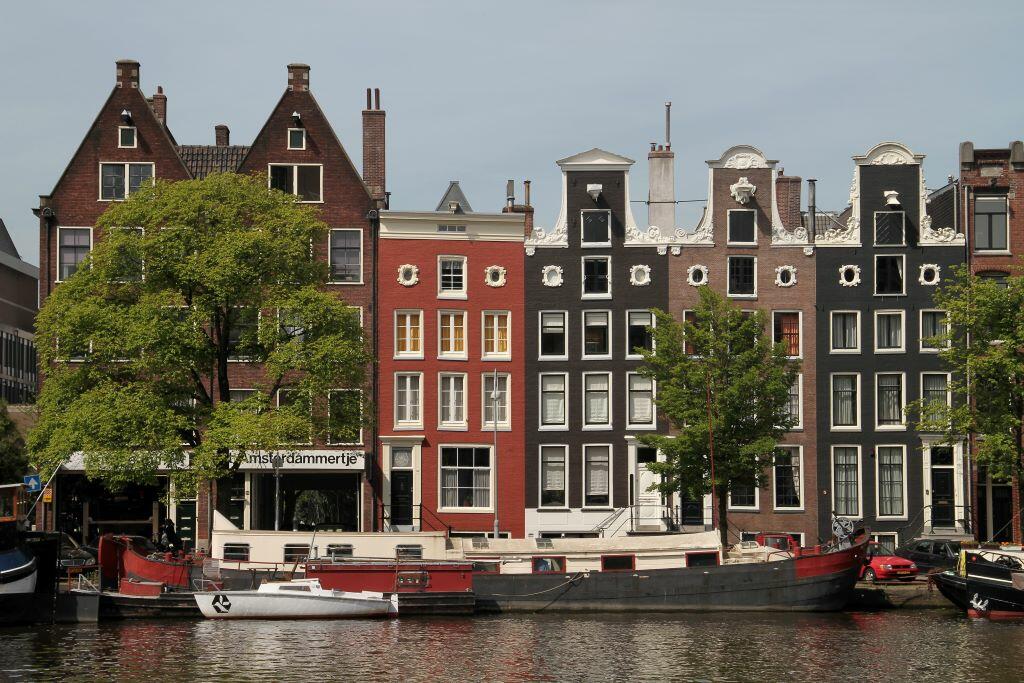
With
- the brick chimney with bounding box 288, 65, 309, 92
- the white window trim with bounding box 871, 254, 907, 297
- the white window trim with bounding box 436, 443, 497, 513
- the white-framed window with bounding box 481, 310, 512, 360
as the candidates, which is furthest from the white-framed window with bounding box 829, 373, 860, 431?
the brick chimney with bounding box 288, 65, 309, 92

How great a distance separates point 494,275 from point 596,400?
7808 millimetres

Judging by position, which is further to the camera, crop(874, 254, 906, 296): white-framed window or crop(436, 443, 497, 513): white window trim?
crop(874, 254, 906, 296): white-framed window

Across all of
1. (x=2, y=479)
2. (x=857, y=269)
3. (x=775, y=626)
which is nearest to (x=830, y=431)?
(x=857, y=269)

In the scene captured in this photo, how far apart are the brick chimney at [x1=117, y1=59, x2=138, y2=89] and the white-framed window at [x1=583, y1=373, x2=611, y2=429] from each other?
84.6 feet

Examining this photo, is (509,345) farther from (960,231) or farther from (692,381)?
(960,231)

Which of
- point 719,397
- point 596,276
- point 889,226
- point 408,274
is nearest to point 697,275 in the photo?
point 596,276

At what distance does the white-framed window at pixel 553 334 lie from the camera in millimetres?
74375

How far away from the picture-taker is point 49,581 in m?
55.7

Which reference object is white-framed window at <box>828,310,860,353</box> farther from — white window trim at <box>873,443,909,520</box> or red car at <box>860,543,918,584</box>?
red car at <box>860,543,918,584</box>

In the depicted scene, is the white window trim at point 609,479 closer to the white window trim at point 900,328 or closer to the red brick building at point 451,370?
the red brick building at point 451,370

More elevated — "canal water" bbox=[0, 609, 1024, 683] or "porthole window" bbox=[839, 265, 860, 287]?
"porthole window" bbox=[839, 265, 860, 287]

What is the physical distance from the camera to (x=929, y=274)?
7375 centimetres

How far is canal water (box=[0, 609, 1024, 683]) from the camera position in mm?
43312

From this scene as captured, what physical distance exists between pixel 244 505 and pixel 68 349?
1607cm
